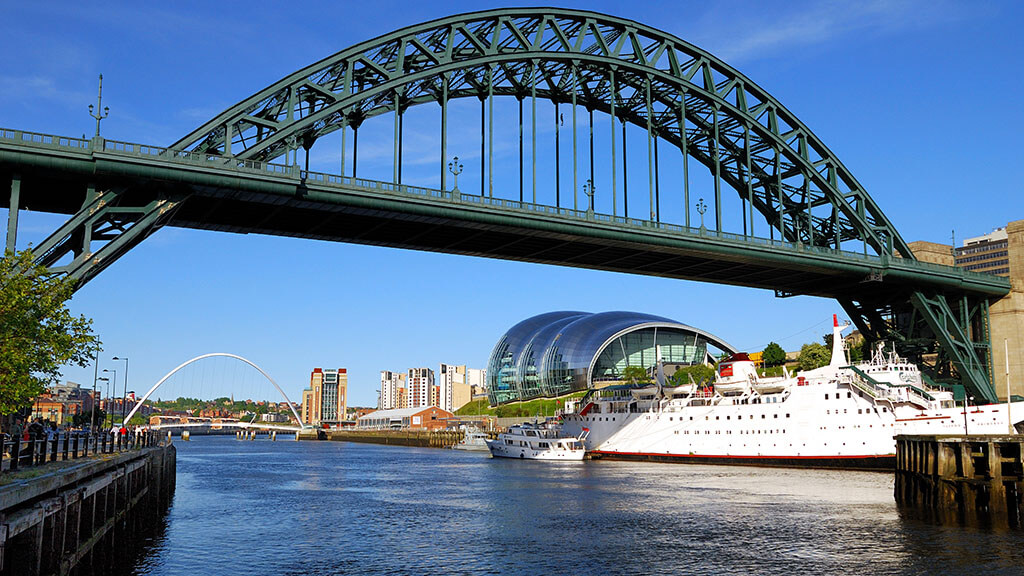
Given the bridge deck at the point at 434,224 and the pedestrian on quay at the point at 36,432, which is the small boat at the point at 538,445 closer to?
the bridge deck at the point at 434,224

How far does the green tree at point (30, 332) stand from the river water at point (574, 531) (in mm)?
7406

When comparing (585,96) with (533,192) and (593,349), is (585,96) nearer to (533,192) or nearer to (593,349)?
(533,192)

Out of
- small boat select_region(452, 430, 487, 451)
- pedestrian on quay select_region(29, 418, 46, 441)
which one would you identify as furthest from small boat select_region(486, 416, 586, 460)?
pedestrian on quay select_region(29, 418, 46, 441)

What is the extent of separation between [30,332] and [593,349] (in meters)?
129

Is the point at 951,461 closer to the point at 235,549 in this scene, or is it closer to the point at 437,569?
the point at 437,569

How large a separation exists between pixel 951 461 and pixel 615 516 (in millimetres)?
14621

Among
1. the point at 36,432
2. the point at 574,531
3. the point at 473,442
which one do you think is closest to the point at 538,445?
the point at 473,442

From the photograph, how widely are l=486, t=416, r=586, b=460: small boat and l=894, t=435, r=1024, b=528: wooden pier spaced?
4755cm

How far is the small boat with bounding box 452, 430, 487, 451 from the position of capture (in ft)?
402

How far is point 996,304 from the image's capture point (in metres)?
73.3

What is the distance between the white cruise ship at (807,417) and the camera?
59.1 m

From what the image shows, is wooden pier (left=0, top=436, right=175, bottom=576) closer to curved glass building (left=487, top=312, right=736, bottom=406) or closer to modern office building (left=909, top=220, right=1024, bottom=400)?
modern office building (left=909, top=220, right=1024, bottom=400)

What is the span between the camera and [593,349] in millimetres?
155375

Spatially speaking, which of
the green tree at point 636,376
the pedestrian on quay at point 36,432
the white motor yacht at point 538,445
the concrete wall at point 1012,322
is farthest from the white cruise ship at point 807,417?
the green tree at point 636,376
